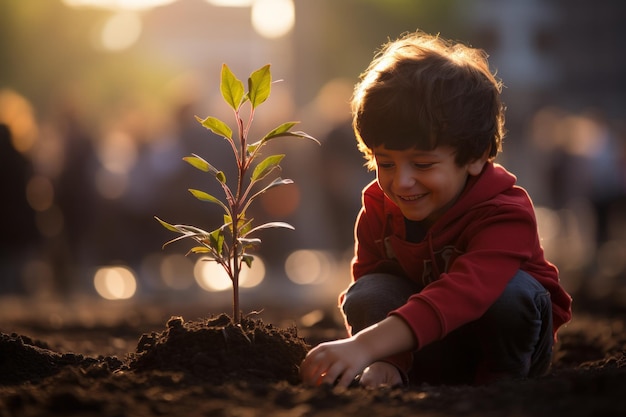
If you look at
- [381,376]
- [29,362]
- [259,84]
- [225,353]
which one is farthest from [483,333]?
[29,362]

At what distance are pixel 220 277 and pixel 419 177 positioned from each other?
11227mm

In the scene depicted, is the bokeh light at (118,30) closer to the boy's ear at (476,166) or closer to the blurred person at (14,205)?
the blurred person at (14,205)

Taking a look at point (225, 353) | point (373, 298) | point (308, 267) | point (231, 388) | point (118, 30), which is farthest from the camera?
point (118, 30)

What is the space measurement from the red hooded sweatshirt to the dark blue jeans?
0.08 metres

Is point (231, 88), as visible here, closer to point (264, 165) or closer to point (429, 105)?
point (264, 165)

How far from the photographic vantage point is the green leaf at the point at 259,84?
3.29m

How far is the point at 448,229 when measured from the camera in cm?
366

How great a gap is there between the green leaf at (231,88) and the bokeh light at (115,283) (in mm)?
7948

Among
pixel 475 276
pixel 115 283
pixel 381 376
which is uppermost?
pixel 475 276

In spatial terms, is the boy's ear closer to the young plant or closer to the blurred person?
the young plant

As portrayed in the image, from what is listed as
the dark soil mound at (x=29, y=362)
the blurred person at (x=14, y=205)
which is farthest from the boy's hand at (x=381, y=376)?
the blurred person at (x=14, y=205)

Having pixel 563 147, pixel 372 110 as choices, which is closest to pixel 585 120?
pixel 563 147

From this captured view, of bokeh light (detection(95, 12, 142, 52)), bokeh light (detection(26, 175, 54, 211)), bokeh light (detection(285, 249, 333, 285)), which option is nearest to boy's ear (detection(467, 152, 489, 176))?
bokeh light (detection(26, 175, 54, 211))

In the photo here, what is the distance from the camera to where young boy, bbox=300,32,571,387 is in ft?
11.3
